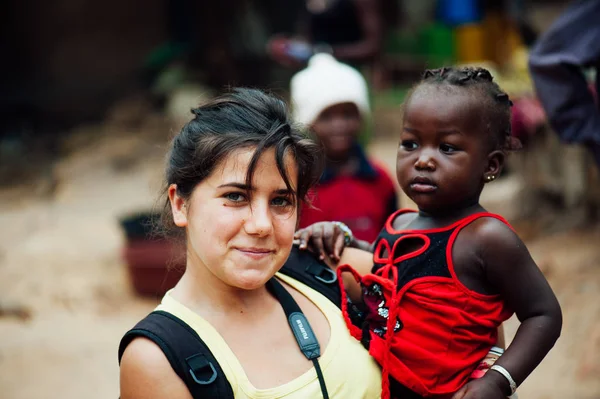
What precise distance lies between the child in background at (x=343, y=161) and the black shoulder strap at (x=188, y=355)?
6.05ft

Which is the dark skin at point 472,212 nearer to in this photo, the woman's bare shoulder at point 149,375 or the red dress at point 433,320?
the red dress at point 433,320

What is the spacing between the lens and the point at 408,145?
2.09 metres

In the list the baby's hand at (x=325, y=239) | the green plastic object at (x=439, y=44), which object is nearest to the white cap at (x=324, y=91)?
the baby's hand at (x=325, y=239)

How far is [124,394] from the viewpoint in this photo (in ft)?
5.92

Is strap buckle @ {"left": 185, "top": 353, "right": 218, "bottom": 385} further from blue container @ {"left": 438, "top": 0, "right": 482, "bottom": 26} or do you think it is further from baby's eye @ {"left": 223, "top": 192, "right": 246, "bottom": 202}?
blue container @ {"left": 438, "top": 0, "right": 482, "bottom": 26}

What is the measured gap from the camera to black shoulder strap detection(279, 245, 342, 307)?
7.29ft

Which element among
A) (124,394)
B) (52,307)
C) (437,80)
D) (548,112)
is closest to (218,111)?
(437,80)

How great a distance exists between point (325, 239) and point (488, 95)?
710mm

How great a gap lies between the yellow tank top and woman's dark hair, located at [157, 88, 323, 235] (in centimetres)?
35

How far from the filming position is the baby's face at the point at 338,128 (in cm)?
391

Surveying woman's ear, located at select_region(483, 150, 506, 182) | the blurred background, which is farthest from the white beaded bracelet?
the blurred background

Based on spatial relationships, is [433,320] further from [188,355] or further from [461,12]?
[461,12]

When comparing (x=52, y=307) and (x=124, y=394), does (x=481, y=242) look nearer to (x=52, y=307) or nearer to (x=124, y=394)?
(x=124, y=394)

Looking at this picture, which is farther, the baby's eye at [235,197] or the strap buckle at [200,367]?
the baby's eye at [235,197]
